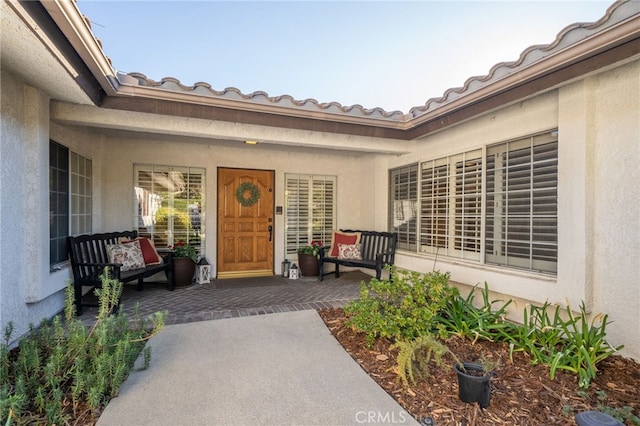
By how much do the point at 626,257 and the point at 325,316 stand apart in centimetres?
308

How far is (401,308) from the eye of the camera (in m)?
3.13

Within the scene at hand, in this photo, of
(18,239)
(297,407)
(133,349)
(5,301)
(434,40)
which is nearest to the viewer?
(297,407)

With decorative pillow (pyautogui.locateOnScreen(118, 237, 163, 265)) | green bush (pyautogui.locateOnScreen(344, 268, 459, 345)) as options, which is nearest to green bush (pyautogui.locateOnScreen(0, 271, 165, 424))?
green bush (pyautogui.locateOnScreen(344, 268, 459, 345))

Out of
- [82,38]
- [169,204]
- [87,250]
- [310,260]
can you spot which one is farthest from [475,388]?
[169,204]

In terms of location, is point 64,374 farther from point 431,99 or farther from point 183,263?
point 431,99

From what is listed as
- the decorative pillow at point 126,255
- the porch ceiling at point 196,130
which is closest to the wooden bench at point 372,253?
the porch ceiling at point 196,130

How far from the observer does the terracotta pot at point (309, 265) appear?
6320mm

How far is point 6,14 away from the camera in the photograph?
1928 millimetres

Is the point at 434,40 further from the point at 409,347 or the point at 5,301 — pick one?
the point at 5,301

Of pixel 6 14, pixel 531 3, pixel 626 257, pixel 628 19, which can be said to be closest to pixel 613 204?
pixel 626 257

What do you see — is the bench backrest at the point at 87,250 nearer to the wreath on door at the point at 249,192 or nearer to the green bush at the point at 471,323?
the wreath on door at the point at 249,192

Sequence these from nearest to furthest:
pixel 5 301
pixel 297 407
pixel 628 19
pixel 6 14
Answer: pixel 6 14
pixel 297 407
pixel 628 19
pixel 5 301

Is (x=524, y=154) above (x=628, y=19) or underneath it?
underneath

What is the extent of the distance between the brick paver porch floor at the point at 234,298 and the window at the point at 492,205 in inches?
69.1
